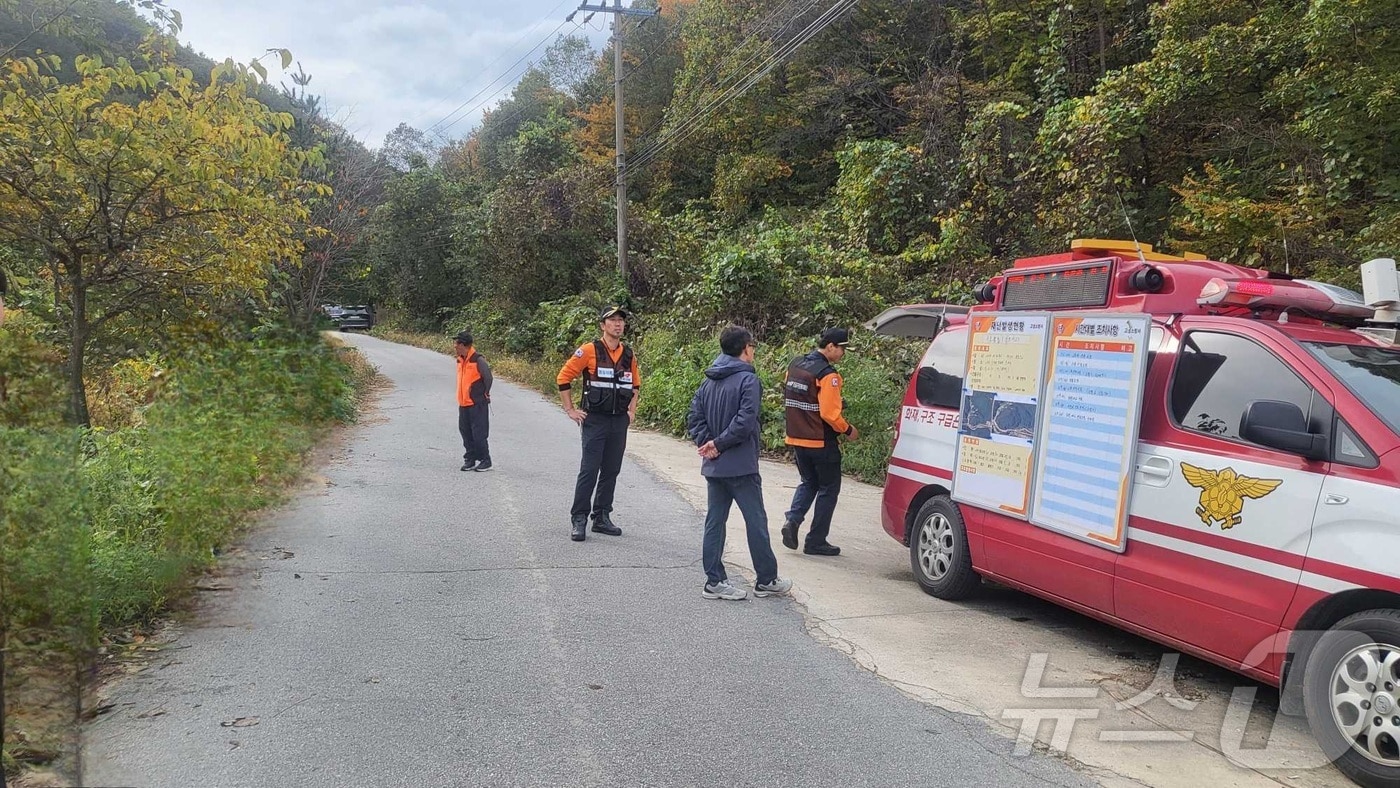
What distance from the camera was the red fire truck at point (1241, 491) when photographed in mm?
3490

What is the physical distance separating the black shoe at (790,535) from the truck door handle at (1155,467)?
3.01 meters

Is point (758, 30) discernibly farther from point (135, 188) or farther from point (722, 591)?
point (722, 591)

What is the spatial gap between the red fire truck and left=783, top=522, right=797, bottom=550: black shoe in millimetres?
1592

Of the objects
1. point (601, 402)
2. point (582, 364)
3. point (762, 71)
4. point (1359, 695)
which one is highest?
point (762, 71)

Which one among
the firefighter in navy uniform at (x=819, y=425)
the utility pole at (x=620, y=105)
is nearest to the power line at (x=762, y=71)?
the utility pole at (x=620, y=105)

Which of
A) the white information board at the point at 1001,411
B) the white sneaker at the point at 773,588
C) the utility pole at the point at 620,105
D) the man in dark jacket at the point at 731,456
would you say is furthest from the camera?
the utility pole at the point at 620,105

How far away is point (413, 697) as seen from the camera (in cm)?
400

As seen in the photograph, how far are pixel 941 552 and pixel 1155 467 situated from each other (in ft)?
5.71

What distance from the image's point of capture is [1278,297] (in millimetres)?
4359

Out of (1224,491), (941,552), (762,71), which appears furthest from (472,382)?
(762,71)

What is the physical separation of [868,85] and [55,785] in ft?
81.6

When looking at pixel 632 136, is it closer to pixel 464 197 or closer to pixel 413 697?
pixel 464 197

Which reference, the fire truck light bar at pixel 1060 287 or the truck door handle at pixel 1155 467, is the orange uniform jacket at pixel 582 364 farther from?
the truck door handle at pixel 1155 467

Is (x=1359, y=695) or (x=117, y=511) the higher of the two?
(x=1359, y=695)
